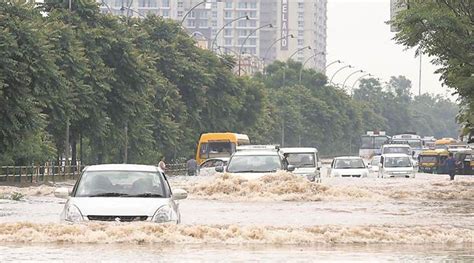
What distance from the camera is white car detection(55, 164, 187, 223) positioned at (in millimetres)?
20094

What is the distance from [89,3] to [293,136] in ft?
242

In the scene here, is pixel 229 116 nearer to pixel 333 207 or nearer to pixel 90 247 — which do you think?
pixel 333 207

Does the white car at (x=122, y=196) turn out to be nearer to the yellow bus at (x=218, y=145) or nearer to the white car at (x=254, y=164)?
the white car at (x=254, y=164)

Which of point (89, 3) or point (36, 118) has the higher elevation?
point (89, 3)

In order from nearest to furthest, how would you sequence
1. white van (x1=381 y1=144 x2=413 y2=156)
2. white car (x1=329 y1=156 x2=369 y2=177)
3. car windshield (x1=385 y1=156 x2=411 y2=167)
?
white car (x1=329 y1=156 x2=369 y2=177), car windshield (x1=385 y1=156 x2=411 y2=167), white van (x1=381 y1=144 x2=413 y2=156)

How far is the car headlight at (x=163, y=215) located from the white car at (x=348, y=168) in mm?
41606

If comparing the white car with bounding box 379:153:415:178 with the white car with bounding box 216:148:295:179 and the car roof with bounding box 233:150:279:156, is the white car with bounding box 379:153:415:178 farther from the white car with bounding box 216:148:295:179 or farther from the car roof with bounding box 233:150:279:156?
the white car with bounding box 216:148:295:179

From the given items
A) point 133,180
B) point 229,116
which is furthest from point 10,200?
point 229,116

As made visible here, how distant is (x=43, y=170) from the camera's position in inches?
2330

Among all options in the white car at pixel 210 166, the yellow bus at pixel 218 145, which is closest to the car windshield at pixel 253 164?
the white car at pixel 210 166

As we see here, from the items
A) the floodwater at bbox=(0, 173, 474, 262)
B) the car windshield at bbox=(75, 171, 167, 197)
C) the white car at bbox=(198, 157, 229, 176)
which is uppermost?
the car windshield at bbox=(75, 171, 167, 197)

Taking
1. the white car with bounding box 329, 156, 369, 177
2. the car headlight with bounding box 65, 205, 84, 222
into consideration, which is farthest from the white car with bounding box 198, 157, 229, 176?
the car headlight with bounding box 65, 205, 84, 222

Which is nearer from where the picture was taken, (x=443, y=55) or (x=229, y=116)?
(x=443, y=55)

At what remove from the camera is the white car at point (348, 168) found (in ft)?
205
